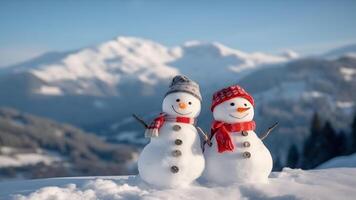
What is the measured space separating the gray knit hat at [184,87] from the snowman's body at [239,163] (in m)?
0.93

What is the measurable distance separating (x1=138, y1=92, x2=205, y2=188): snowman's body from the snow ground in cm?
21

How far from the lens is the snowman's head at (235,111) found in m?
8.18

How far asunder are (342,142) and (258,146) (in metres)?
34.2

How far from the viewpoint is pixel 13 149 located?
6565 inches

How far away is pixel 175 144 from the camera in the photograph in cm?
799

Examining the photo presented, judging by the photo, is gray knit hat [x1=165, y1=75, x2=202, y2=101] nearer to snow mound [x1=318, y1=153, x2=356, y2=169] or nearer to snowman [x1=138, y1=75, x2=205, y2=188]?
snowman [x1=138, y1=75, x2=205, y2=188]

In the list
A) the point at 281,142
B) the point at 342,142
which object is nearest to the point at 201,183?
the point at 342,142

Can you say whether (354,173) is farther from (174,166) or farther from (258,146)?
(174,166)

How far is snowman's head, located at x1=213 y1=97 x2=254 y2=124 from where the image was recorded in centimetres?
818

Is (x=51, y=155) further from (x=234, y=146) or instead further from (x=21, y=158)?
(x=234, y=146)

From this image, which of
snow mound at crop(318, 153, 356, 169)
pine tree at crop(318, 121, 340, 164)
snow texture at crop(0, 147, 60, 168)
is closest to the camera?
snow mound at crop(318, 153, 356, 169)

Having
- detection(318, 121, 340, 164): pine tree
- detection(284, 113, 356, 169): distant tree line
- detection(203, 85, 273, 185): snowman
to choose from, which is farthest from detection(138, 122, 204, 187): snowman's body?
detection(318, 121, 340, 164): pine tree

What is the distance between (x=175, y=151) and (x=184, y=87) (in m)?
1.18

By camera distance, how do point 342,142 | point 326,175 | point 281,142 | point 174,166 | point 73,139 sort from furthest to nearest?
point 73,139
point 281,142
point 342,142
point 326,175
point 174,166
